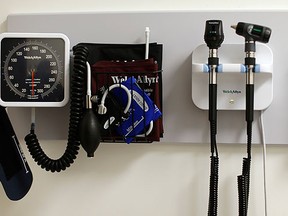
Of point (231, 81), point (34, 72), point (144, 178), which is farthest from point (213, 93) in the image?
point (34, 72)

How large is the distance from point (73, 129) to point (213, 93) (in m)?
0.33

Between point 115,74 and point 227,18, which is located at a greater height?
point 227,18

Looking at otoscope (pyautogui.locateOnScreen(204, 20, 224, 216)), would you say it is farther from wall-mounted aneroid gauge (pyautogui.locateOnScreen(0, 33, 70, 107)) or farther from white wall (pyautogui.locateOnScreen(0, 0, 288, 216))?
wall-mounted aneroid gauge (pyautogui.locateOnScreen(0, 33, 70, 107))

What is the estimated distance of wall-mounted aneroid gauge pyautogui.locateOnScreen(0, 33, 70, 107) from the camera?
917mm

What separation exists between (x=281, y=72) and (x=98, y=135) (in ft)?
1.51

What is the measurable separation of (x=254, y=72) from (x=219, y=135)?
176mm

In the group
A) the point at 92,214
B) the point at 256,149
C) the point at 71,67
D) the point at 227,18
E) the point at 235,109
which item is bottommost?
the point at 92,214

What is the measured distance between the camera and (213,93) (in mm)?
890

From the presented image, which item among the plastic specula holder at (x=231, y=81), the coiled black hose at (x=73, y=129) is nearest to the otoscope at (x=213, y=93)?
the plastic specula holder at (x=231, y=81)

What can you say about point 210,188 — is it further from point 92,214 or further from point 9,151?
point 9,151

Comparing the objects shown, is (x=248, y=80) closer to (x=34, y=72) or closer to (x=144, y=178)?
(x=144, y=178)

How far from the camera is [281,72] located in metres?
0.95

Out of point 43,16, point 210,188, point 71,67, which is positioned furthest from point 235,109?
point 43,16

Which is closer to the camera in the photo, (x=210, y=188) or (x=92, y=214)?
(x=210, y=188)
